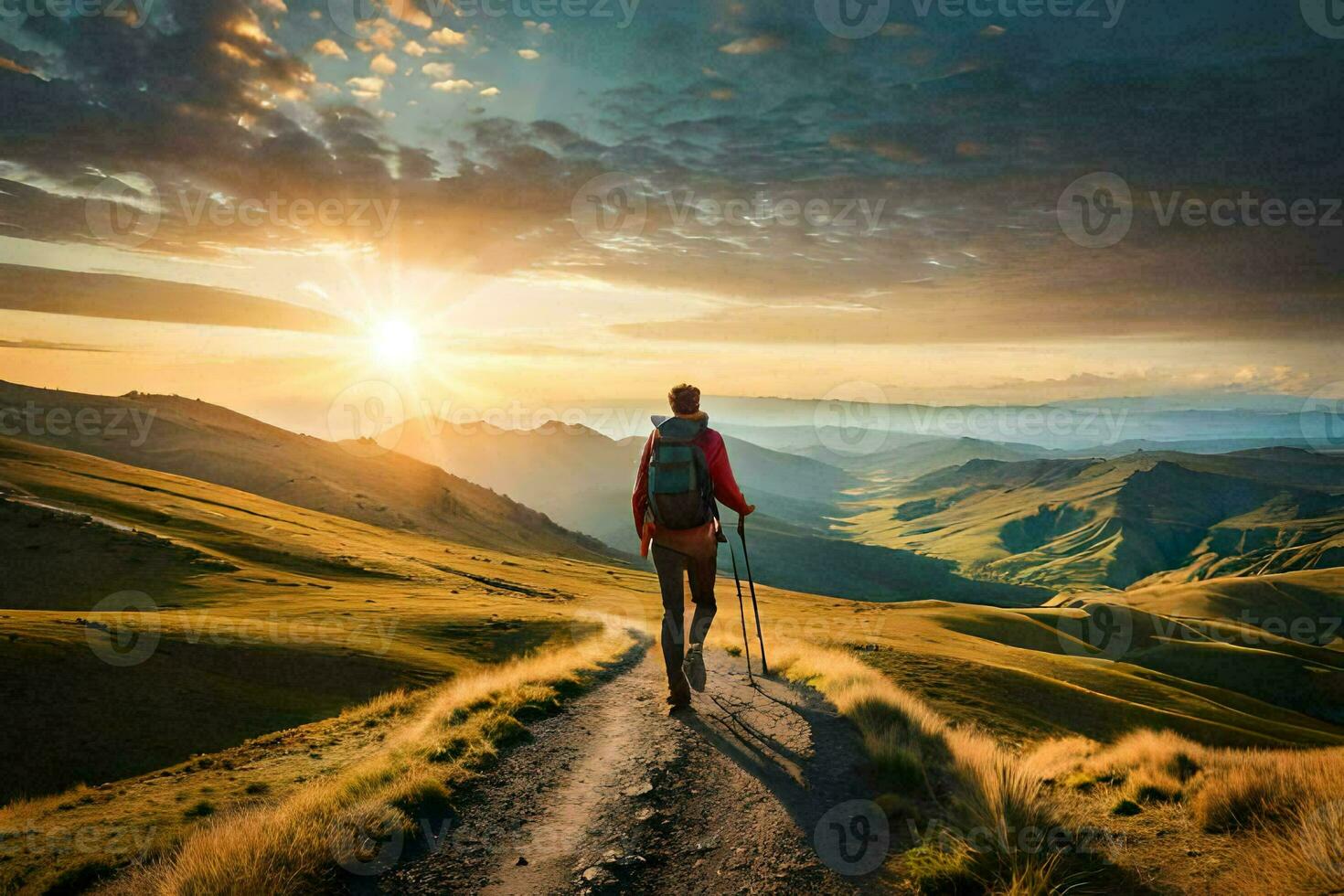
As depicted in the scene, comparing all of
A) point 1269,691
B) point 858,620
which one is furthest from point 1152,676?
point 1269,691

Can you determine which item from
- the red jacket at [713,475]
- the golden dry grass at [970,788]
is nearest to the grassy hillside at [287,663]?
the golden dry grass at [970,788]

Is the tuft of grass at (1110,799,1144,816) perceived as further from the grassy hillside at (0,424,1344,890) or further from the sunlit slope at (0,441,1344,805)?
the sunlit slope at (0,441,1344,805)

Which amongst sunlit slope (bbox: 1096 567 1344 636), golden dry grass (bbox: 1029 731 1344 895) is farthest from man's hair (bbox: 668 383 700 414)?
sunlit slope (bbox: 1096 567 1344 636)

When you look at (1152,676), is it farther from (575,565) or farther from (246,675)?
(575,565)

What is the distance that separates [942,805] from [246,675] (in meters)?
26.1

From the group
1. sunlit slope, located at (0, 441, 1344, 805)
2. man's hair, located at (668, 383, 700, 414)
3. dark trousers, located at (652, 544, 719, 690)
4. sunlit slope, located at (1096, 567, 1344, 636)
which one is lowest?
sunlit slope, located at (1096, 567, 1344, 636)

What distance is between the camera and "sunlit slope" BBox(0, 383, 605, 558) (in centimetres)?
12631

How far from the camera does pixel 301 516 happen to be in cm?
9606

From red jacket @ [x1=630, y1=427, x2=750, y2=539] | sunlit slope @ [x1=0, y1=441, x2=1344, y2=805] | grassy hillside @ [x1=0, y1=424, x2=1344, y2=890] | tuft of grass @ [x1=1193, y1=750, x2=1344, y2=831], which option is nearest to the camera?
tuft of grass @ [x1=1193, y1=750, x2=1344, y2=831]

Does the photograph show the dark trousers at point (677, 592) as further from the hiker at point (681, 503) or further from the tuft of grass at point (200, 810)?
the tuft of grass at point (200, 810)

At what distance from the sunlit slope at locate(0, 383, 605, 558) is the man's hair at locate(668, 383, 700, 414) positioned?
12374 centimetres

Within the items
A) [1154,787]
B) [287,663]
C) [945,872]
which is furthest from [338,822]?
[287,663]

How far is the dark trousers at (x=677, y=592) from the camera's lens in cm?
984

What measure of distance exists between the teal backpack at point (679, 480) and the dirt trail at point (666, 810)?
3.24m
